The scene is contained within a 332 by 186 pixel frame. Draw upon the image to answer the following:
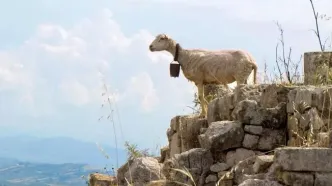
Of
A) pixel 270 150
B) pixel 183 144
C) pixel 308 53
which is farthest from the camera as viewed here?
pixel 183 144

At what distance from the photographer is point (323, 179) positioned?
9.36 metres

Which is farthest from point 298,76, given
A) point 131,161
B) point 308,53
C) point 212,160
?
point 131,161

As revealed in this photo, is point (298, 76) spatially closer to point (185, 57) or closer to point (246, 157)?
point (246, 157)

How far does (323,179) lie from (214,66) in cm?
612

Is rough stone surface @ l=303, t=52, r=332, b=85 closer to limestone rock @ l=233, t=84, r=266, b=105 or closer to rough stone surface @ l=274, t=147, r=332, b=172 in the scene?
limestone rock @ l=233, t=84, r=266, b=105

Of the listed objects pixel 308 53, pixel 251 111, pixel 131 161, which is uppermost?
pixel 308 53

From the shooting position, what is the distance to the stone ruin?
31.1 ft

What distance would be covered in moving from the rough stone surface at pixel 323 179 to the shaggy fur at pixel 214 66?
17.8 feet

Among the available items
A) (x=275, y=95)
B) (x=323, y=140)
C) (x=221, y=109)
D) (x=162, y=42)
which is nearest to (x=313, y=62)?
(x=275, y=95)

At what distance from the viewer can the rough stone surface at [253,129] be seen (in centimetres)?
1216

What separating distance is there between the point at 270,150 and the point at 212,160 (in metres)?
0.91

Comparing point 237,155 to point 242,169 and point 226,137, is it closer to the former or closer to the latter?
point 226,137

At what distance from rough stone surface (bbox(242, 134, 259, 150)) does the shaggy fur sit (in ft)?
8.45

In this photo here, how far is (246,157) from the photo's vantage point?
1205cm
